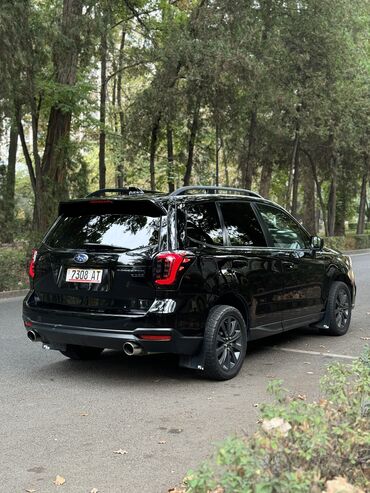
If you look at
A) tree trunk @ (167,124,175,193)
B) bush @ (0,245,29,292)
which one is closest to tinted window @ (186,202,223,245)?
bush @ (0,245,29,292)

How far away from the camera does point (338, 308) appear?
830 cm

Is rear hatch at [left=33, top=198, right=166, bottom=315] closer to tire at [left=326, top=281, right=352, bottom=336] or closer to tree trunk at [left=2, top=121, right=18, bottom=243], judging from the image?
tire at [left=326, top=281, right=352, bottom=336]

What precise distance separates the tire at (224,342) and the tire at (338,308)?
2.29 metres

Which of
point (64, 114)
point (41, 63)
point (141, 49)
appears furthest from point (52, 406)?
point (141, 49)

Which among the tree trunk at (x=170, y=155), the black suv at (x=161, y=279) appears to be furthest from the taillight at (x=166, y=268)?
the tree trunk at (x=170, y=155)

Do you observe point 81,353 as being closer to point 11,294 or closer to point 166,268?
point 166,268

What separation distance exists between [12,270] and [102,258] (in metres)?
8.56

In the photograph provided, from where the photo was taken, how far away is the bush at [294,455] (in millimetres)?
2131

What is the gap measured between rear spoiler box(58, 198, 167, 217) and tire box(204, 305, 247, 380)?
116 cm

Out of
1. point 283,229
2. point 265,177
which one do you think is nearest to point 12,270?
point 283,229

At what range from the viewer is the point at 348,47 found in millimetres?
23391

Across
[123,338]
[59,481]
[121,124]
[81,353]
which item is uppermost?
[121,124]

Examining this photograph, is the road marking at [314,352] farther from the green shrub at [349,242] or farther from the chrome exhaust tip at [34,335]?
the green shrub at [349,242]

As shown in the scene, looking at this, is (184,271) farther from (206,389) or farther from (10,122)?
(10,122)
